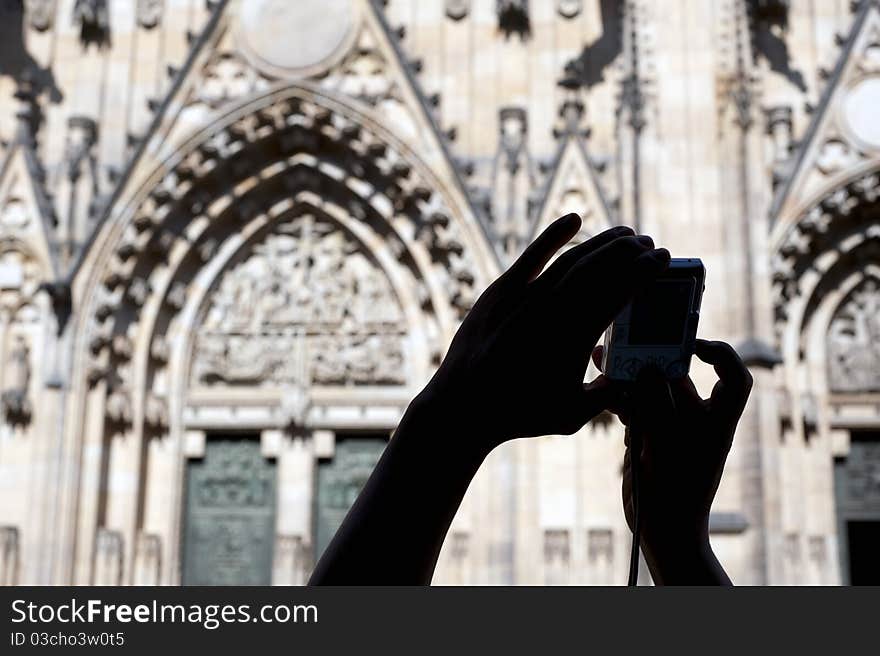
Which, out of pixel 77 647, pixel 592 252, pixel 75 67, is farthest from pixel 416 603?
pixel 75 67

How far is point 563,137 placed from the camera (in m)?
12.5

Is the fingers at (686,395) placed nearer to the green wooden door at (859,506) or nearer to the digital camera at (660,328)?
the digital camera at (660,328)

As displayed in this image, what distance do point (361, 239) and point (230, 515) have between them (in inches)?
130

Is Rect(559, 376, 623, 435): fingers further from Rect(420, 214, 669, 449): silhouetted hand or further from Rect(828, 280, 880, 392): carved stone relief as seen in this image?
Rect(828, 280, 880, 392): carved stone relief

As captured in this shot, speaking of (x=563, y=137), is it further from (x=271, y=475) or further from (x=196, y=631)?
(x=196, y=631)

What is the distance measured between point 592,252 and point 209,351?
11.4 meters

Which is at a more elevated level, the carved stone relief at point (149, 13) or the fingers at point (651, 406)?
the carved stone relief at point (149, 13)

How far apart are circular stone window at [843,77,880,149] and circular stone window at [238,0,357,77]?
531 centimetres

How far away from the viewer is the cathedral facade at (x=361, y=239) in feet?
39.4

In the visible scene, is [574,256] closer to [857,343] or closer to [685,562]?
[685,562]

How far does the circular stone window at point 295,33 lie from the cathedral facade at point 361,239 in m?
0.03

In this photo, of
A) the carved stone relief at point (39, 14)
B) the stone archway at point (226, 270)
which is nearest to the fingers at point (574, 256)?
the stone archway at point (226, 270)

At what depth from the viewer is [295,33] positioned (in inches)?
527

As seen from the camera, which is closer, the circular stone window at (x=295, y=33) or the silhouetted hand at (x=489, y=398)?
the silhouetted hand at (x=489, y=398)
